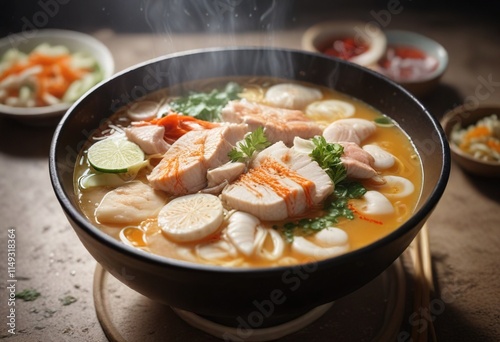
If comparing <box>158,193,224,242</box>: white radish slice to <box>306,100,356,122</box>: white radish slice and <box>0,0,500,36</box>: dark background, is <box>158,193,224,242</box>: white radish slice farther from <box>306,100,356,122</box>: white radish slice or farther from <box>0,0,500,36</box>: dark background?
<box>0,0,500,36</box>: dark background

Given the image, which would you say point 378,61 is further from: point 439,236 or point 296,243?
point 296,243

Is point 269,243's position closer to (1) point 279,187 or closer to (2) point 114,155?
(1) point 279,187

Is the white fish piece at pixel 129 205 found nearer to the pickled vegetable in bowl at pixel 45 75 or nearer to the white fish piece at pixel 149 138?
the white fish piece at pixel 149 138

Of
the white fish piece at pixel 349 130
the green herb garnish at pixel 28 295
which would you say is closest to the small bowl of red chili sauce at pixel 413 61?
the white fish piece at pixel 349 130

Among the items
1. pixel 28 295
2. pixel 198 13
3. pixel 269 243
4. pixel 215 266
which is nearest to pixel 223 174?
pixel 269 243

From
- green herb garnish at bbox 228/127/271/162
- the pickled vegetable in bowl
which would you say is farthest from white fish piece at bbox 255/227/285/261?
the pickled vegetable in bowl

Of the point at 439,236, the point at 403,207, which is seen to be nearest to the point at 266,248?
the point at 403,207

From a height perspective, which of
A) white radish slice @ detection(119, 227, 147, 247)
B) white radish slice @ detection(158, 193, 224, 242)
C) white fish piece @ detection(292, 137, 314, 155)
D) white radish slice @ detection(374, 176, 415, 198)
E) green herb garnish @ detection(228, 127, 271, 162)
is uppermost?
green herb garnish @ detection(228, 127, 271, 162)
